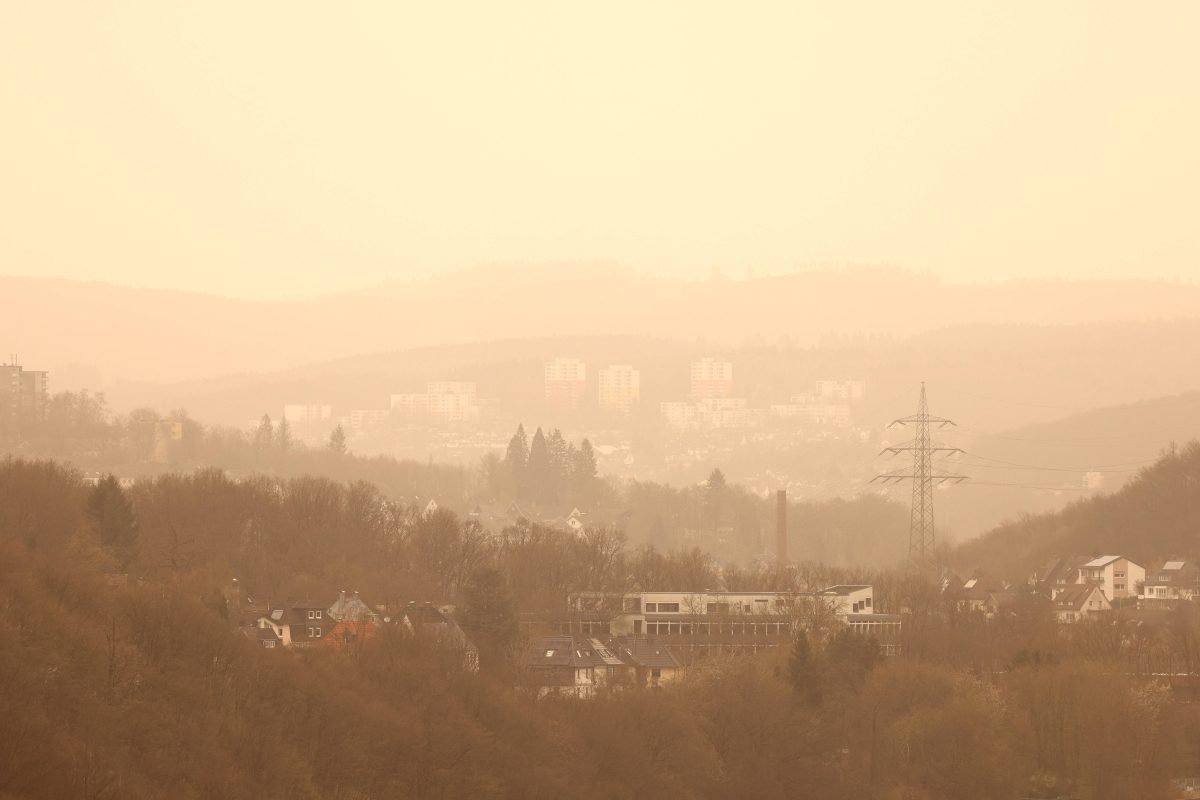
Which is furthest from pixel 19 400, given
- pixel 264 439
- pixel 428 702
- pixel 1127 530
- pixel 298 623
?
pixel 428 702

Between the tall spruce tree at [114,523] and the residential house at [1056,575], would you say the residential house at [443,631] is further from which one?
the residential house at [1056,575]

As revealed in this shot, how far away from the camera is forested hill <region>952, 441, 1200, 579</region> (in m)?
81.8

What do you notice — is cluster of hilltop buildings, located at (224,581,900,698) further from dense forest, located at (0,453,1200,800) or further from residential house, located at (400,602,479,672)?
dense forest, located at (0,453,1200,800)

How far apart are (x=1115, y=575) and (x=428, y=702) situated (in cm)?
4401

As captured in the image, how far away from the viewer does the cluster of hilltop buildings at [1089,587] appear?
68062mm

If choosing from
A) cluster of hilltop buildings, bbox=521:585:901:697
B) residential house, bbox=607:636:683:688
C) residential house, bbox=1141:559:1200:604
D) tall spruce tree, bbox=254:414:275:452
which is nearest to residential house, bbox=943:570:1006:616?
cluster of hilltop buildings, bbox=521:585:901:697

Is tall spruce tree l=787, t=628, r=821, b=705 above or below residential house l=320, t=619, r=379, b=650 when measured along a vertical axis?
below

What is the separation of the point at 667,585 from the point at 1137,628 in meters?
14.8

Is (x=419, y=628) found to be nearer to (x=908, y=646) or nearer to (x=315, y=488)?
(x=908, y=646)

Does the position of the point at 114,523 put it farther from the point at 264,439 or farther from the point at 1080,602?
the point at 264,439

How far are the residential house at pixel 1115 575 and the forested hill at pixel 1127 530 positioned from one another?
9.68 ft

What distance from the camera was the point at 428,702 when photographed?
3741cm

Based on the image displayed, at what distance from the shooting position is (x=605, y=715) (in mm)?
39938

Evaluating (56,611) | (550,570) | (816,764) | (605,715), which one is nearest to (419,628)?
(605,715)
